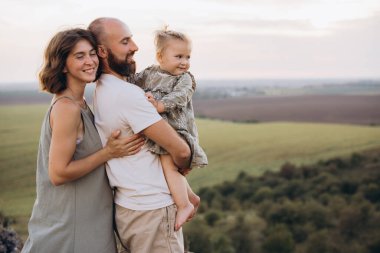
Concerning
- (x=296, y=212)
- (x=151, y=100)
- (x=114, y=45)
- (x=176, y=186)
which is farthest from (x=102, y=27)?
(x=296, y=212)

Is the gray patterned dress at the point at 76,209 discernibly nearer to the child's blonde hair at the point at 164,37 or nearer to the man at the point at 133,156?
the man at the point at 133,156

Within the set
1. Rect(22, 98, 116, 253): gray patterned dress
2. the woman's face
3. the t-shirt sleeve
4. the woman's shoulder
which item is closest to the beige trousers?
Rect(22, 98, 116, 253): gray patterned dress

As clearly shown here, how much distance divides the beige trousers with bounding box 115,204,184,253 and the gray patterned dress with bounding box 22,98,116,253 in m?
0.13

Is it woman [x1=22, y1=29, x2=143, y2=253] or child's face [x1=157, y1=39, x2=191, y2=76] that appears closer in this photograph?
woman [x1=22, y1=29, x2=143, y2=253]

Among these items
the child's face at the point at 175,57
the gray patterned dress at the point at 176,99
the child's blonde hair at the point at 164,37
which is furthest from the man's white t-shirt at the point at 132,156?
the child's blonde hair at the point at 164,37

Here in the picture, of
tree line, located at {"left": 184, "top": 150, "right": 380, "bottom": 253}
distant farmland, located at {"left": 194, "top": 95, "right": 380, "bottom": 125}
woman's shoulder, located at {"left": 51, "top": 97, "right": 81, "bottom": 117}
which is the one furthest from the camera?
distant farmland, located at {"left": 194, "top": 95, "right": 380, "bottom": 125}

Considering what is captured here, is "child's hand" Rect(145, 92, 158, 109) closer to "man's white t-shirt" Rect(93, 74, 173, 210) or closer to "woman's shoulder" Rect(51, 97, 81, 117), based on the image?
"man's white t-shirt" Rect(93, 74, 173, 210)

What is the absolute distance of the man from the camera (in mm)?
2002

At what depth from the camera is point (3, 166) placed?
1281 inches

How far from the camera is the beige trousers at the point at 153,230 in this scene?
81.4 inches

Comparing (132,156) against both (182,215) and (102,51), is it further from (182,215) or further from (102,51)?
(102,51)

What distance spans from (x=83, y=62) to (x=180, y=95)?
513 mm

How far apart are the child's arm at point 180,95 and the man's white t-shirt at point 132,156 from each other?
198 mm

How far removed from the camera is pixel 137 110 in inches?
78.0
